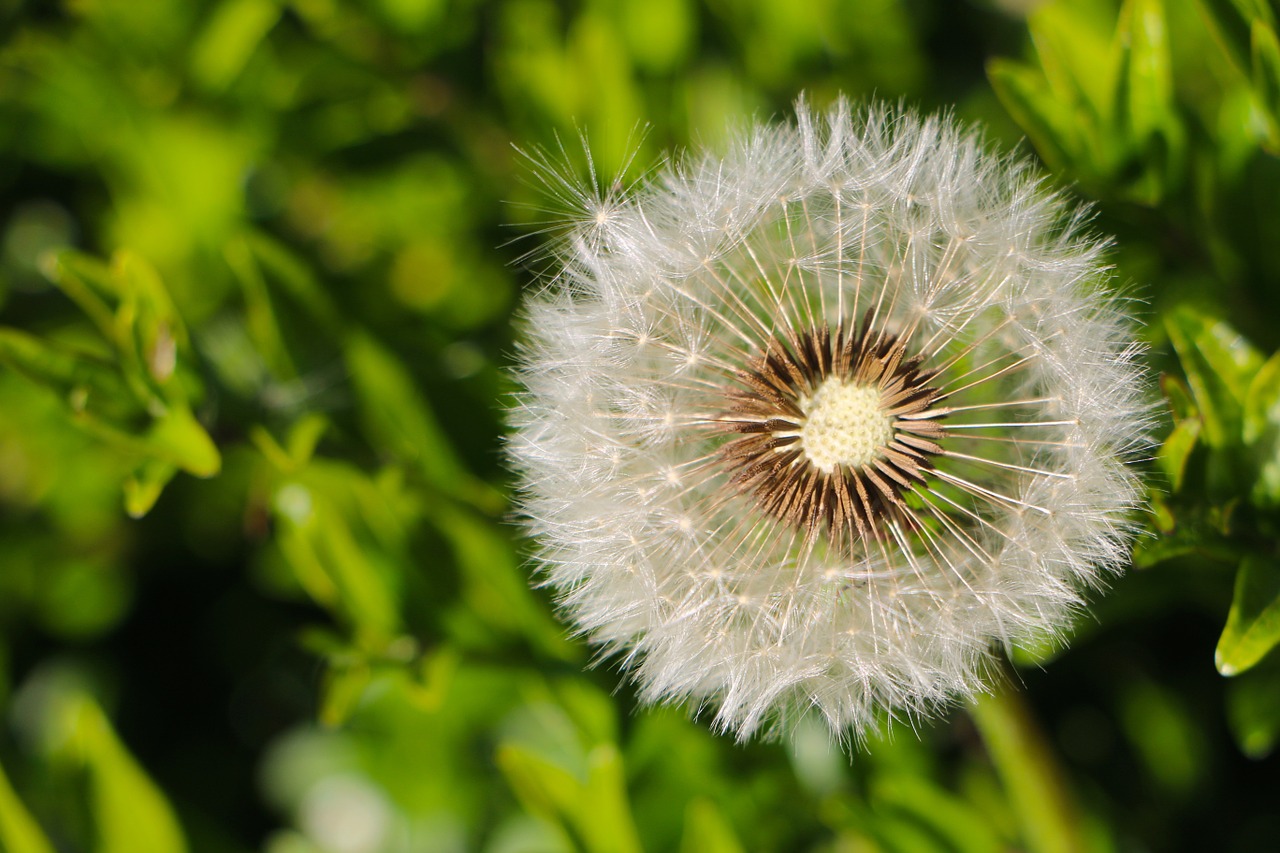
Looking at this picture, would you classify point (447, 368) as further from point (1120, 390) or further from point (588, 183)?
point (1120, 390)

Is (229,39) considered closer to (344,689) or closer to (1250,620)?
(344,689)

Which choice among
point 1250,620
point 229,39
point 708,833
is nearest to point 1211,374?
point 1250,620

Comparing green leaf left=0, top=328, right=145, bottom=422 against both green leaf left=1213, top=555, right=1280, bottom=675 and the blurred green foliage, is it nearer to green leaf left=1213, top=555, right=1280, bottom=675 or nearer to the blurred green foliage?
the blurred green foliage

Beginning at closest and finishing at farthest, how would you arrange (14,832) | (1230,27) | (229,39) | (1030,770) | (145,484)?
(1230,27) → (145,484) → (1030,770) → (14,832) → (229,39)

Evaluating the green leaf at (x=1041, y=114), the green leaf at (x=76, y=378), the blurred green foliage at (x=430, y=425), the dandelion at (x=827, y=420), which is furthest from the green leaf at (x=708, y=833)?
the green leaf at (x=1041, y=114)

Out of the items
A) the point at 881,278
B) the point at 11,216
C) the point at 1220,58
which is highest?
the point at 1220,58

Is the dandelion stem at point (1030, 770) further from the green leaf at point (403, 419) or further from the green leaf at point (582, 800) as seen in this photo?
the green leaf at point (403, 419)

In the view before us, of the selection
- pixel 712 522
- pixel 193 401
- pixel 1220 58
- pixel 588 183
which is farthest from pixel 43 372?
pixel 1220 58
